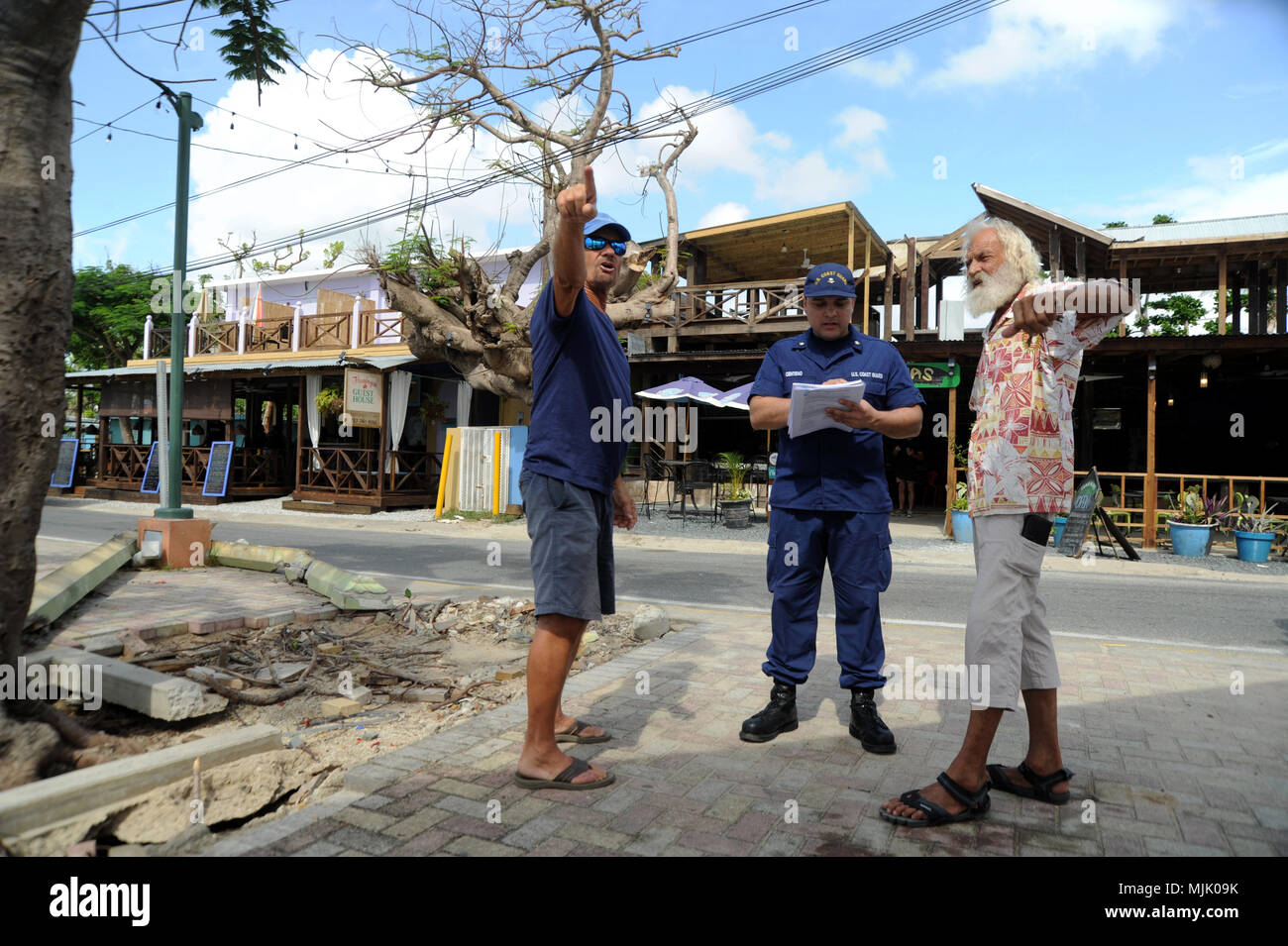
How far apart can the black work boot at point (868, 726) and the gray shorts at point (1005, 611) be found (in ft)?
2.03

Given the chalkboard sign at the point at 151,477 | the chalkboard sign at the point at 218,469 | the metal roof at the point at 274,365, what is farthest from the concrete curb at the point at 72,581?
the chalkboard sign at the point at 151,477

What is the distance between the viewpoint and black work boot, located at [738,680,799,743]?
10.7 feet

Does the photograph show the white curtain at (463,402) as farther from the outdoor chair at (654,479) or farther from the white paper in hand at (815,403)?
the white paper in hand at (815,403)

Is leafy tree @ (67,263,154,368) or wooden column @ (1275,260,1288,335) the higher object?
leafy tree @ (67,263,154,368)

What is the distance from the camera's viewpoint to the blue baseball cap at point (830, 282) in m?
3.33

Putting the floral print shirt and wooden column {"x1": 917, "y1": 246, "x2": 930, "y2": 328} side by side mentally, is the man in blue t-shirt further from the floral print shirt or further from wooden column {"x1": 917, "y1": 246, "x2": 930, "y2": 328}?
wooden column {"x1": 917, "y1": 246, "x2": 930, "y2": 328}

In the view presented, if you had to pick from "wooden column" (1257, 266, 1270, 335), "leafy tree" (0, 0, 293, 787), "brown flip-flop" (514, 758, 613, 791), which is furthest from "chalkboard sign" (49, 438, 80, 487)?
"wooden column" (1257, 266, 1270, 335)

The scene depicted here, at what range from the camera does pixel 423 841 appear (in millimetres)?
2307

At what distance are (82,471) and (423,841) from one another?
28.5 m

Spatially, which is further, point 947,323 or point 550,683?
point 947,323

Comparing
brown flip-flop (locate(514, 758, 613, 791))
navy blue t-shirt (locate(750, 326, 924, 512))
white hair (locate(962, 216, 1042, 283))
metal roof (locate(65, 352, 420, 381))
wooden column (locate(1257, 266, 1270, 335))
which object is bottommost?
brown flip-flop (locate(514, 758, 613, 791))

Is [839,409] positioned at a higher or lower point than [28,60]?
lower
